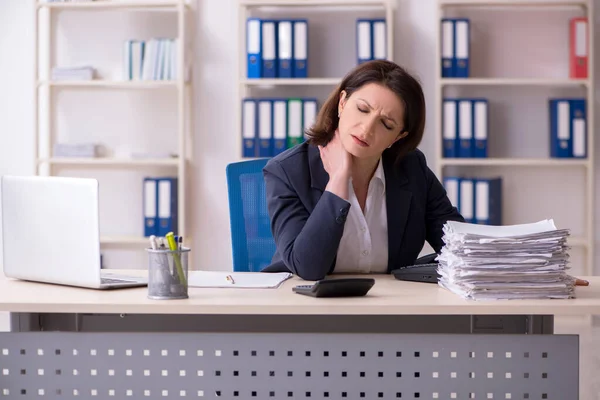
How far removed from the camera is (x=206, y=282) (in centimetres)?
189

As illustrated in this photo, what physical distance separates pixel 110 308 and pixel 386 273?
848mm

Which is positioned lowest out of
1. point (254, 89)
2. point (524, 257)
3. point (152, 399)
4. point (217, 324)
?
point (152, 399)

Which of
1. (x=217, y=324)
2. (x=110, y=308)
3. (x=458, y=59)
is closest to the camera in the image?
(x=110, y=308)

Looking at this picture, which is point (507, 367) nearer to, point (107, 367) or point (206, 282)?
point (206, 282)

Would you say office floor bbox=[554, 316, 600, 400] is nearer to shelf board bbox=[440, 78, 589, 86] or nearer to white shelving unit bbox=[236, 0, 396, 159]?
shelf board bbox=[440, 78, 589, 86]

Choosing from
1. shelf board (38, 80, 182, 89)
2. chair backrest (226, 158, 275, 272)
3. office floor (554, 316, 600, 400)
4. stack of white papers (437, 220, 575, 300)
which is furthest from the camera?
shelf board (38, 80, 182, 89)

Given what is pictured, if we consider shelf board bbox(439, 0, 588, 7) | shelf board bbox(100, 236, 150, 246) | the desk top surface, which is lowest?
shelf board bbox(100, 236, 150, 246)

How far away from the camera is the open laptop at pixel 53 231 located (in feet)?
5.65

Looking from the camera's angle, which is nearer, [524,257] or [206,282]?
[524,257]

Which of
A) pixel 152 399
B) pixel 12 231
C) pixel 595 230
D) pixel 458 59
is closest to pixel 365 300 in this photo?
pixel 152 399

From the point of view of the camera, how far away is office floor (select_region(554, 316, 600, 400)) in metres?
3.12

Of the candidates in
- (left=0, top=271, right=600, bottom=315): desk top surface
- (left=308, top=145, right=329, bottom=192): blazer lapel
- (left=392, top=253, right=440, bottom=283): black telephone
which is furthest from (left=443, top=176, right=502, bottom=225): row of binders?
(left=0, top=271, right=600, bottom=315): desk top surface

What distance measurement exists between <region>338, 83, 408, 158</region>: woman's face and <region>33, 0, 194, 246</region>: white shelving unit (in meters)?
2.40

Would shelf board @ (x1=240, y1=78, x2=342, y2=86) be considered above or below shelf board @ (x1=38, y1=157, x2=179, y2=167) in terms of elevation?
above
